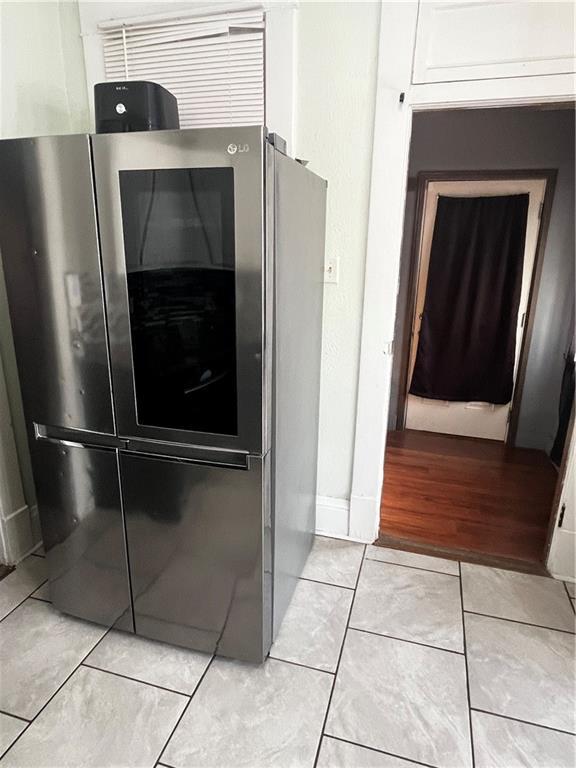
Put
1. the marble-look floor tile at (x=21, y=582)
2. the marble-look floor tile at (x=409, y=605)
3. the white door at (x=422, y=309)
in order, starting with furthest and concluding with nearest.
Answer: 1. the white door at (x=422, y=309)
2. the marble-look floor tile at (x=21, y=582)
3. the marble-look floor tile at (x=409, y=605)

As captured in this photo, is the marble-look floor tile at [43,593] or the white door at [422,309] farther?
the white door at [422,309]

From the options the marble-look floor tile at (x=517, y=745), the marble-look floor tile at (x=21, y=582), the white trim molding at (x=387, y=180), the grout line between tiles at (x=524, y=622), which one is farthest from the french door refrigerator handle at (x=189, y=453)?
the grout line between tiles at (x=524, y=622)

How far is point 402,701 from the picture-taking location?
149 cm

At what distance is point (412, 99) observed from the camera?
70.2 inches

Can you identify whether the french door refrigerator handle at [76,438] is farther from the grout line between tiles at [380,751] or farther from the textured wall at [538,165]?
the textured wall at [538,165]

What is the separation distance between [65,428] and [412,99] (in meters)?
1.80

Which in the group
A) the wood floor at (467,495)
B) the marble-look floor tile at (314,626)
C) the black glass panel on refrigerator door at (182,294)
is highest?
the black glass panel on refrigerator door at (182,294)

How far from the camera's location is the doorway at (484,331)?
3045 mm

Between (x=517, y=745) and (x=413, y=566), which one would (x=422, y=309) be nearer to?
(x=413, y=566)

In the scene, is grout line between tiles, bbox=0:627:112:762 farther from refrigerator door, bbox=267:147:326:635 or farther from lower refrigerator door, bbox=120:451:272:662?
refrigerator door, bbox=267:147:326:635

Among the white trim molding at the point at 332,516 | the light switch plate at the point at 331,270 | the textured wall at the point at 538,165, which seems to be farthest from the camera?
the textured wall at the point at 538,165

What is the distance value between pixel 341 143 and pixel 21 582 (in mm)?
2337

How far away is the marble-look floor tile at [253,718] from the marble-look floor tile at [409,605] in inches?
13.9

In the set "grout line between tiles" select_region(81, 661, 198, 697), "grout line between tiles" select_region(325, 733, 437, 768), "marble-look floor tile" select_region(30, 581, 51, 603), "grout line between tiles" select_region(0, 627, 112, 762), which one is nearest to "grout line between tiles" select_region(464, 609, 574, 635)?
"grout line between tiles" select_region(325, 733, 437, 768)
